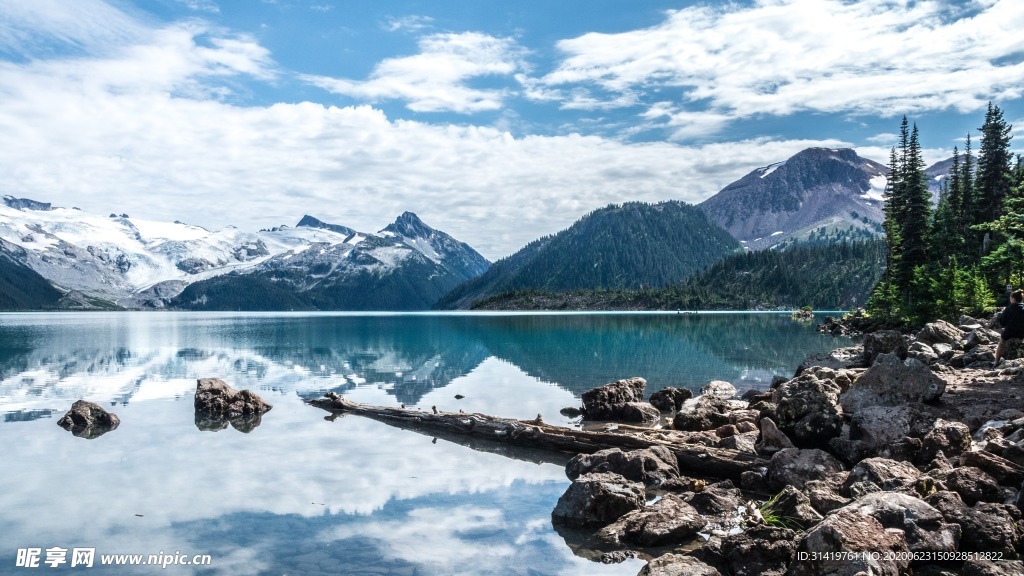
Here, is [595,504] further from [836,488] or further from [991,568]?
[991,568]

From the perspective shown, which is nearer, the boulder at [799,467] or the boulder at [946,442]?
the boulder at [946,442]

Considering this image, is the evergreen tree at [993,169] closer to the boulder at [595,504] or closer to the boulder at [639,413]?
the boulder at [639,413]

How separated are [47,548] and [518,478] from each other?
12.1m

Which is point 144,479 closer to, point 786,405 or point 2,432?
point 2,432

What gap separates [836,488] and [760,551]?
5.04 m

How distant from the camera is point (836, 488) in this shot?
1551 cm

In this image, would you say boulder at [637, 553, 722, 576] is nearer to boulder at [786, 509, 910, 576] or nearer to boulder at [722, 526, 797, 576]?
boulder at [722, 526, 797, 576]

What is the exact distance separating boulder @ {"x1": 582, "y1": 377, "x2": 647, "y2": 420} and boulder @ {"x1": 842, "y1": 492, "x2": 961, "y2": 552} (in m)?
17.1

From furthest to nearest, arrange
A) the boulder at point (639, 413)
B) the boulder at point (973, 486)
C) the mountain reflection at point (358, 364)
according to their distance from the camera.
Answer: the mountain reflection at point (358, 364)
the boulder at point (639, 413)
the boulder at point (973, 486)

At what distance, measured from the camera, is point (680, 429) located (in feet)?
79.6

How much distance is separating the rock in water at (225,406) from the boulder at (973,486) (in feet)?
86.5

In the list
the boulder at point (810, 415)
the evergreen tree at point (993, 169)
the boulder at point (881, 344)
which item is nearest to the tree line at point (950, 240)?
the evergreen tree at point (993, 169)

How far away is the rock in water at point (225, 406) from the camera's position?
2958 centimetres

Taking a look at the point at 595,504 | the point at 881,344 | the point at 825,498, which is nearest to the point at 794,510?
the point at 825,498
